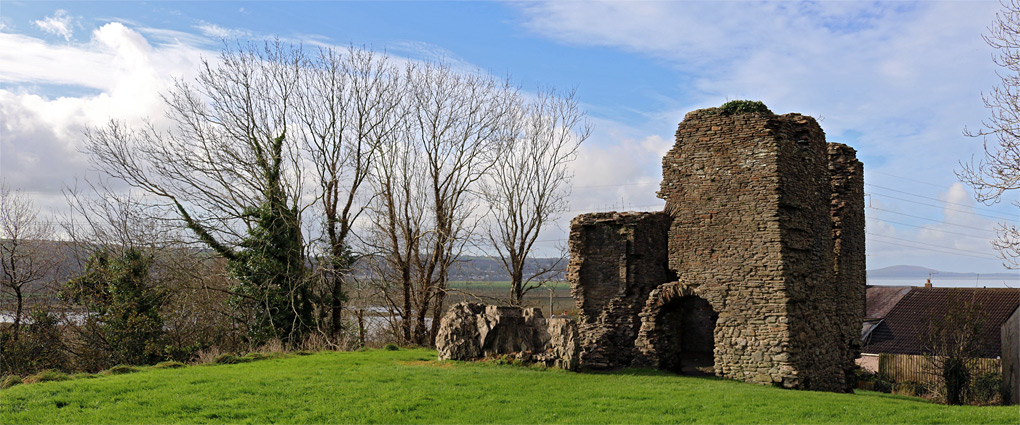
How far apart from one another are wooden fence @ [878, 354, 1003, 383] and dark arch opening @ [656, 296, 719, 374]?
853 centimetres

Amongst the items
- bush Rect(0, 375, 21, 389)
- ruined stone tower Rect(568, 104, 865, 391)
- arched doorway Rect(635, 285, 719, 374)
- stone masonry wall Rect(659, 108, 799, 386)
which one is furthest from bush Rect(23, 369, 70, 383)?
stone masonry wall Rect(659, 108, 799, 386)

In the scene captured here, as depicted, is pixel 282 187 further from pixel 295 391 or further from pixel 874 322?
pixel 874 322

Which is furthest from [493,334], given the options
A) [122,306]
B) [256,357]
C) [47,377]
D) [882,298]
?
[882,298]

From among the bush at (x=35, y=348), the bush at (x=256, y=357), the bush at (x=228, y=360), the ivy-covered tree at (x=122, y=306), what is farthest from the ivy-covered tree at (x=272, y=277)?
the bush at (x=35, y=348)

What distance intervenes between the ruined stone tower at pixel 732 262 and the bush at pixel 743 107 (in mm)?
191

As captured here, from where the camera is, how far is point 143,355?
2295cm

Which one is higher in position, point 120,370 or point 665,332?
point 665,332

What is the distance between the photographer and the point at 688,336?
22719 mm

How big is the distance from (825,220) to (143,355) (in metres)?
21.1

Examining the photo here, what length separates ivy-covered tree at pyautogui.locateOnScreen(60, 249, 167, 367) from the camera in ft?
74.9

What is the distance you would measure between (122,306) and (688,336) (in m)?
18.0

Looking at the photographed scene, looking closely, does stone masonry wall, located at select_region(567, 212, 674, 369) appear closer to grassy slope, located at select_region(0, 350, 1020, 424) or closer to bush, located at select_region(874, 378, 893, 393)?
grassy slope, located at select_region(0, 350, 1020, 424)

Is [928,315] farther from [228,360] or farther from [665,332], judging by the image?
[228,360]

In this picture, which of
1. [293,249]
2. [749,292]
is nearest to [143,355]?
[293,249]
